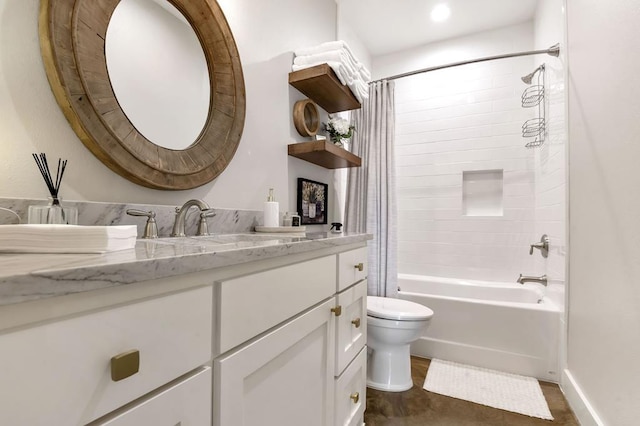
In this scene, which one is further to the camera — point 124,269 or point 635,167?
point 635,167

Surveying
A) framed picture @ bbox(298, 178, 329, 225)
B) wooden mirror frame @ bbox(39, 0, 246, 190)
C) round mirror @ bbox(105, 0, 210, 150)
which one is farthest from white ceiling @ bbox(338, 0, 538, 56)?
round mirror @ bbox(105, 0, 210, 150)

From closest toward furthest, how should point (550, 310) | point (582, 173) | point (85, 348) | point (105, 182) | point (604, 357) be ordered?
point (85, 348)
point (105, 182)
point (604, 357)
point (582, 173)
point (550, 310)

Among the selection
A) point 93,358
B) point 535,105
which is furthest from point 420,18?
point 93,358

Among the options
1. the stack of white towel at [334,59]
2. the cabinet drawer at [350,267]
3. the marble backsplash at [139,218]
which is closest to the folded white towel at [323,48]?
the stack of white towel at [334,59]

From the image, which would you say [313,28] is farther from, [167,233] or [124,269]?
[124,269]

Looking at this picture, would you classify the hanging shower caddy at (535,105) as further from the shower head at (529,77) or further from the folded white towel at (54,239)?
the folded white towel at (54,239)

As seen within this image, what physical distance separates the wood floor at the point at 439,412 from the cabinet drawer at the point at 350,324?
53 cm

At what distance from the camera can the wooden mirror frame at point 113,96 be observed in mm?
767

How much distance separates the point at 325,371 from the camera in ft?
3.39

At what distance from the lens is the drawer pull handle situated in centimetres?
43

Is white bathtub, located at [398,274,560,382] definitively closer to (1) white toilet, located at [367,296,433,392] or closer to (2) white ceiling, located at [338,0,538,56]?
(1) white toilet, located at [367,296,433,392]

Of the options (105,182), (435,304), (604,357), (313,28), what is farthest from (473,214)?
(105,182)

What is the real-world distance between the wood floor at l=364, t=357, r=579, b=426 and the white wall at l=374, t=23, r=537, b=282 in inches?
47.2

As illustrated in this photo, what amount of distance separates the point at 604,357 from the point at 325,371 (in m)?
1.19
